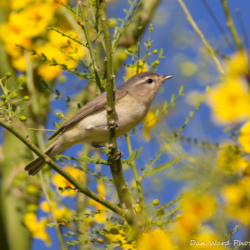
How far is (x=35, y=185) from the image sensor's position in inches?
151

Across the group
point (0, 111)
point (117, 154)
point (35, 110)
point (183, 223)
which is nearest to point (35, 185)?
point (35, 110)

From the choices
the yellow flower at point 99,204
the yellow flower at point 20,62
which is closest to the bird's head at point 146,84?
the yellow flower at point 99,204

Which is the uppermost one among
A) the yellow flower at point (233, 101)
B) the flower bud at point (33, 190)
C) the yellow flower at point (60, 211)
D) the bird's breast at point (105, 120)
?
the bird's breast at point (105, 120)

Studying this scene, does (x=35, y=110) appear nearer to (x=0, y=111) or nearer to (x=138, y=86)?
(x=138, y=86)

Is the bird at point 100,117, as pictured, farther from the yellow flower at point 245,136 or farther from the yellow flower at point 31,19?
the yellow flower at point 245,136

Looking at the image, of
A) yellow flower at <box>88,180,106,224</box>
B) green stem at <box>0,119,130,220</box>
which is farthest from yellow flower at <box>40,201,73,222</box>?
green stem at <box>0,119,130,220</box>

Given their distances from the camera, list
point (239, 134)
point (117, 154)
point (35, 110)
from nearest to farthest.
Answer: point (239, 134) < point (117, 154) < point (35, 110)

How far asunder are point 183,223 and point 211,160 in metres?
0.32

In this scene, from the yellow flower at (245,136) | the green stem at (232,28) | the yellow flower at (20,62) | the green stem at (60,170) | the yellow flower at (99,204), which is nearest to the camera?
the green stem at (232,28)

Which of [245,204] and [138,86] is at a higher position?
[138,86]

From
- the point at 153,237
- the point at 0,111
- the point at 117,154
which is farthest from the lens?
the point at 117,154

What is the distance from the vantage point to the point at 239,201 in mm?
932

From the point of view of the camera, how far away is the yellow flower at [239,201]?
36.4 inches

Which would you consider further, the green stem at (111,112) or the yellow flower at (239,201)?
the green stem at (111,112)
